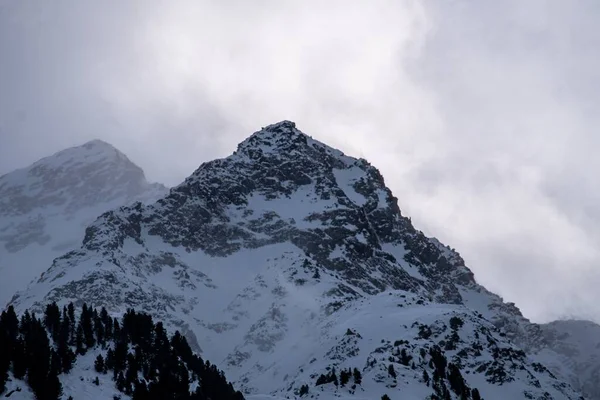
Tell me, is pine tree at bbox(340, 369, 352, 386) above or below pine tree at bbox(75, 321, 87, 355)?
above

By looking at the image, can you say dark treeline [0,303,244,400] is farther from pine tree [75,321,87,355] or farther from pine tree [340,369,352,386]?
pine tree [340,369,352,386]

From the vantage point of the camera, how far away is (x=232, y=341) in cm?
19512

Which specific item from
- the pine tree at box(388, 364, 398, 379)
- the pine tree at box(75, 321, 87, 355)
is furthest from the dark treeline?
the pine tree at box(388, 364, 398, 379)

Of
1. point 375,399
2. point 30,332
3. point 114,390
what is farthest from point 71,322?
point 375,399

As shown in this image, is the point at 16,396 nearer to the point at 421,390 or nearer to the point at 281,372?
the point at 421,390

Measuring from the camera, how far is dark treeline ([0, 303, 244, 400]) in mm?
78812

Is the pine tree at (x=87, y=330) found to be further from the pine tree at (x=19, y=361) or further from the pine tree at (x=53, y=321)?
the pine tree at (x=19, y=361)

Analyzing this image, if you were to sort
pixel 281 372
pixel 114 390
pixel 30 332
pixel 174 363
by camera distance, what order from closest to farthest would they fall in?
1. pixel 114 390
2. pixel 30 332
3. pixel 174 363
4. pixel 281 372

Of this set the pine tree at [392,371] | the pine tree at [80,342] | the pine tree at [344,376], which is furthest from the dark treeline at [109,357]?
the pine tree at [392,371]

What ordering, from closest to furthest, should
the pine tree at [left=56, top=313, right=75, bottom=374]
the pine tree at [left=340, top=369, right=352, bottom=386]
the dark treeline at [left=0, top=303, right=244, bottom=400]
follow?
the dark treeline at [left=0, top=303, right=244, bottom=400] → the pine tree at [left=56, top=313, right=75, bottom=374] → the pine tree at [left=340, top=369, right=352, bottom=386]

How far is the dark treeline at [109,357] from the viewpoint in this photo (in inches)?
3103

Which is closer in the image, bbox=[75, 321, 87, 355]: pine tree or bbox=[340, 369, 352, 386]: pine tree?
bbox=[75, 321, 87, 355]: pine tree

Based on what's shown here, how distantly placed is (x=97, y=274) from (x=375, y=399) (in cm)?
8762

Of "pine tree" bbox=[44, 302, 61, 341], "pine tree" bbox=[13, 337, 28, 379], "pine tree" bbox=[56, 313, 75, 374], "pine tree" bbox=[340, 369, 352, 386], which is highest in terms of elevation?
"pine tree" bbox=[340, 369, 352, 386]
